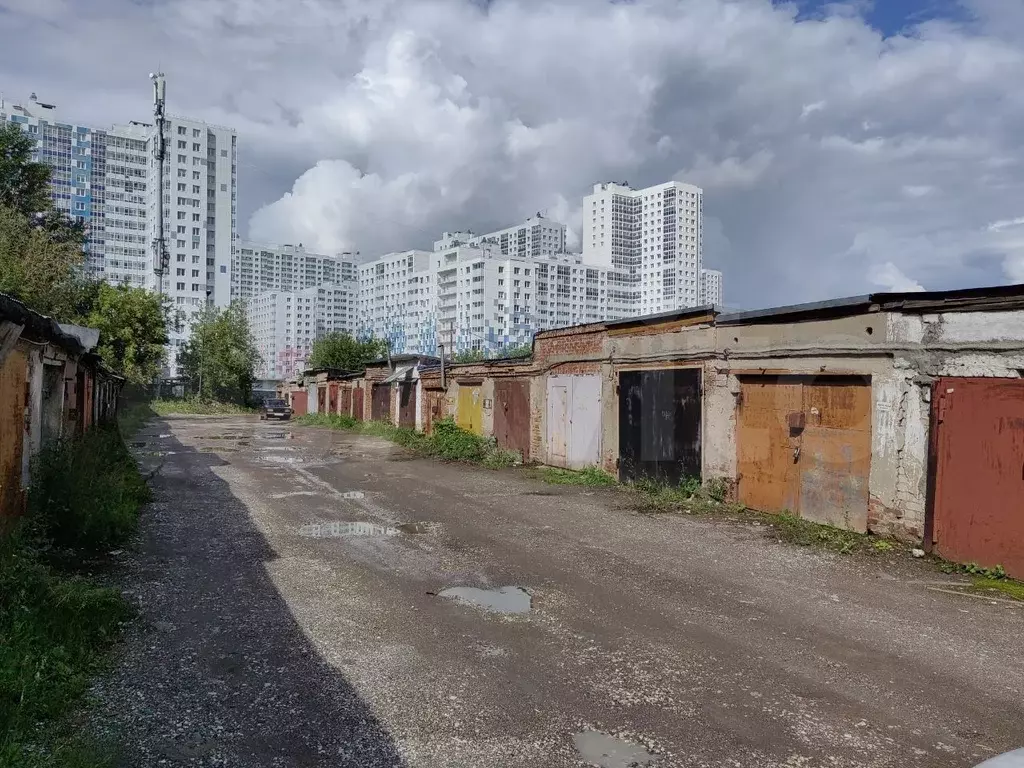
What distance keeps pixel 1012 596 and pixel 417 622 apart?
568 centimetres

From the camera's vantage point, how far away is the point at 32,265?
18984 mm

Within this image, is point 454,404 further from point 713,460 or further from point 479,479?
point 713,460

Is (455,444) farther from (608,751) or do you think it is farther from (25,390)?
(608,751)

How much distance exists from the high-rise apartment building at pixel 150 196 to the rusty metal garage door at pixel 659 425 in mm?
86711

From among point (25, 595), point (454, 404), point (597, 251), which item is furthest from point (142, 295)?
point (597, 251)

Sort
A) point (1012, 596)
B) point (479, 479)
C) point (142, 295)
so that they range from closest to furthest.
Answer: point (1012, 596)
point (479, 479)
point (142, 295)

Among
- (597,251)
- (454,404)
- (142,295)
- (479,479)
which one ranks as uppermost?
(597,251)

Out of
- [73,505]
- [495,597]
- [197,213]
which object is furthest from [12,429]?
[197,213]

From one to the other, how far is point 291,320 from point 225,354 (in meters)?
50.7

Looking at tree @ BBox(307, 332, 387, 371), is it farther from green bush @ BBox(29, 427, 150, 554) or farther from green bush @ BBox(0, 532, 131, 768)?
green bush @ BBox(0, 532, 131, 768)

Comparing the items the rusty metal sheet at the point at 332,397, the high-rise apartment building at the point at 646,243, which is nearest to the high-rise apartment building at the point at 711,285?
the high-rise apartment building at the point at 646,243

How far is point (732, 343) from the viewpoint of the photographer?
37.2ft

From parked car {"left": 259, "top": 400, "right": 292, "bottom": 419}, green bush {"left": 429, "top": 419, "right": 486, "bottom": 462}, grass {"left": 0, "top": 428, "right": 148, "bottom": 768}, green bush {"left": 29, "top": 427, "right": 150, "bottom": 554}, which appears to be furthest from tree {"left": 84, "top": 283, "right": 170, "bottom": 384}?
grass {"left": 0, "top": 428, "right": 148, "bottom": 768}

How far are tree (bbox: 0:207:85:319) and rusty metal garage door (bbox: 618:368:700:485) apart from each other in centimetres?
1516
